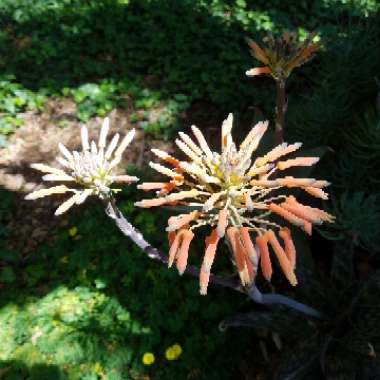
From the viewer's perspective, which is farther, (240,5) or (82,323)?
(240,5)

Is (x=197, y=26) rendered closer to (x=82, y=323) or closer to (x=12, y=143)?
(x=12, y=143)

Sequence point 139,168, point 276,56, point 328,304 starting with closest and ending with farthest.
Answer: point 276,56, point 328,304, point 139,168

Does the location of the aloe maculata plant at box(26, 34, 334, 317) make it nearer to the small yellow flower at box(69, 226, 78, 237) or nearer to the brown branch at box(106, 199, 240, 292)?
the brown branch at box(106, 199, 240, 292)

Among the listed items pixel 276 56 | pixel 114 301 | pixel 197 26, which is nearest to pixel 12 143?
pixel 114 301

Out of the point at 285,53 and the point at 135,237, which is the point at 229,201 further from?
the point at 285,53

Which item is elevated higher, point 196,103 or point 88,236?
point 196,103

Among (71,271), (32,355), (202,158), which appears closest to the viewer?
(202,158)

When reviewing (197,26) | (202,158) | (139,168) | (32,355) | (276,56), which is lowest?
(32,355)

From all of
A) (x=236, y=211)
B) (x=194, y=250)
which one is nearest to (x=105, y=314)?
(x=194, y=250)
